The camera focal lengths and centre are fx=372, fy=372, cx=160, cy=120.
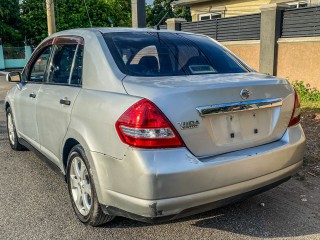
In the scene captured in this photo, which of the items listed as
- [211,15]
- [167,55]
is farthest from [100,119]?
[211,15]

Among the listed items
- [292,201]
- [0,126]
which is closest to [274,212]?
[292,201]

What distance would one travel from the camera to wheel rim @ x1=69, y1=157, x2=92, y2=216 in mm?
3195

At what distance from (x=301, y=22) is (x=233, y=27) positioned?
2.67 meters

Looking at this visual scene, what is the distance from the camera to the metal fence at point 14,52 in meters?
28.7

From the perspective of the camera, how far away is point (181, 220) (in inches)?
132

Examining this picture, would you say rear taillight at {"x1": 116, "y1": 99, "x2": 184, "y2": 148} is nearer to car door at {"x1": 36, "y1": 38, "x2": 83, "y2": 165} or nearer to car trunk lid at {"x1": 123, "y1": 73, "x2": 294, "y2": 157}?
car trunk lid at {"x1": 123, "y1": 73, "x2": 294, "y2": 157}

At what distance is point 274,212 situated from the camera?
353 centimetres

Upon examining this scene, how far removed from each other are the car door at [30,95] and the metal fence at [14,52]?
26073 millimetres

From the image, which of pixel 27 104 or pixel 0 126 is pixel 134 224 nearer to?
pixel 27 104

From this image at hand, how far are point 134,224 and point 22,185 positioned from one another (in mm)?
1681

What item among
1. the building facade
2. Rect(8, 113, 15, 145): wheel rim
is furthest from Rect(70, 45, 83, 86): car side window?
the building facade

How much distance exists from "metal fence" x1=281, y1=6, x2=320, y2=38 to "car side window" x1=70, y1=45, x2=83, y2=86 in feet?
24.1

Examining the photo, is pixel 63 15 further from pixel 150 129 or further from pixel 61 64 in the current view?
pixel 150 129

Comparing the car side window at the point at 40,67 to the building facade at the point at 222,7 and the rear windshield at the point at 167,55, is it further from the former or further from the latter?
the building facade at the point at 222,7
